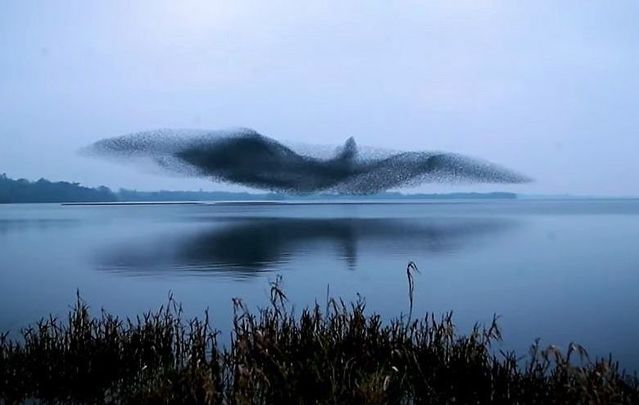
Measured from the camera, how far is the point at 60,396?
694cm

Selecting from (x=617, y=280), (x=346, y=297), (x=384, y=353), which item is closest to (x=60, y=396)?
(x=384, y=353)

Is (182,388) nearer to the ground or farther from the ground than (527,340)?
farther from the ground

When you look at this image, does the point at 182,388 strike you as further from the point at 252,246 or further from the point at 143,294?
the point at 252,246

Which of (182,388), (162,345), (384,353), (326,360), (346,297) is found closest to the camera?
(182,388)

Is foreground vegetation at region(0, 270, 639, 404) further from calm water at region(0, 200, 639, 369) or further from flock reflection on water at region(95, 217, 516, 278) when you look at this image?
flock reflection on water at region(95, 217, 516, 278)

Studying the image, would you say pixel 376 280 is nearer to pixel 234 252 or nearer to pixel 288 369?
pixel 234 252

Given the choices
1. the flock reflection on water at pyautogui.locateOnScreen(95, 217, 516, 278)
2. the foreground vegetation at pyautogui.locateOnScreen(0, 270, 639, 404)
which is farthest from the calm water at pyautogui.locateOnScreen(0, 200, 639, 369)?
the foreground vegetation at pyautogui.locateOnScreen(0, 270, 639, 404)

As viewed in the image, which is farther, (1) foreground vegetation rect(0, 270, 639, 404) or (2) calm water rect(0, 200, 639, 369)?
(2) calm water rect(0, 200, 639, 369)

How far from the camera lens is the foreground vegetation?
606 cm

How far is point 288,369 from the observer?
266 inches

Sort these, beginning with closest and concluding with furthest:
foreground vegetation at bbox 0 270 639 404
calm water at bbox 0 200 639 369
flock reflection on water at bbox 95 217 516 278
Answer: foreground vegetation at bbox 0 270 639 404, calm water at bbox 0 200 639 369, flock reflection on water at bbox 95 217 516 278

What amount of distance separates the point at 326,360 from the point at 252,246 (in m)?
29.1

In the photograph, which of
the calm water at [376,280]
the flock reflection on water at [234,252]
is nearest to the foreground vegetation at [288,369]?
the calm water at [376,280]

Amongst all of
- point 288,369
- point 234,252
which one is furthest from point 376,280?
point 288,369
